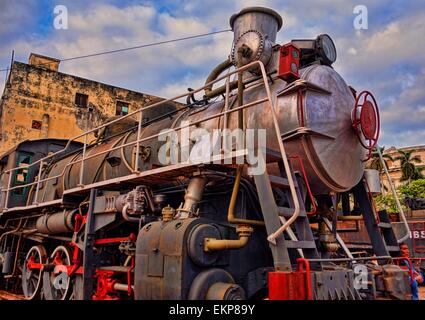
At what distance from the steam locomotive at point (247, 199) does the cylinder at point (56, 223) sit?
4 centimetres

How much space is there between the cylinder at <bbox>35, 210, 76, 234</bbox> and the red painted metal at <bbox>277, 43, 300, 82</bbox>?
4.38m

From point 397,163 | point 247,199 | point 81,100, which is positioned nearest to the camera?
point 247,199

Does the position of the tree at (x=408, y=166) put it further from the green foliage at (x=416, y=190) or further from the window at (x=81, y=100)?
the window at (x=81, y=100)

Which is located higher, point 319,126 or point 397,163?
point 397,163

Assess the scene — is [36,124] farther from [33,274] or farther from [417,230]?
[417,230]

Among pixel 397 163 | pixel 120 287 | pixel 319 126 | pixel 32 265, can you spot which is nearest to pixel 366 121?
pixel 319 126

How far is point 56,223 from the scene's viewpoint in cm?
706

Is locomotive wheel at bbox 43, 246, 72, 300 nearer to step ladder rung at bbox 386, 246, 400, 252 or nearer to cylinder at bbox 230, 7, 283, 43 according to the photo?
cylinder at bbox 230, 7, 283, 43

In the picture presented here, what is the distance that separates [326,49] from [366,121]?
1145mm

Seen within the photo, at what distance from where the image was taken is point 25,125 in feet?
63.8

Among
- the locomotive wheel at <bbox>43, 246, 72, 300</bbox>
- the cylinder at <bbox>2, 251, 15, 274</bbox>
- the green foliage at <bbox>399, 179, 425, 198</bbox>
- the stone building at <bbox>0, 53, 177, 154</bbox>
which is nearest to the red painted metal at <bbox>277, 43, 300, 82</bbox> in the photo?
the locomotive wheel at <bbox>43, 246, 72, 300</bbox>

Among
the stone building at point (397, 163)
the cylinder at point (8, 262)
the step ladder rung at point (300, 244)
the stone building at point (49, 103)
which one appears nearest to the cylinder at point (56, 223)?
the cylinder at point (8, 262)

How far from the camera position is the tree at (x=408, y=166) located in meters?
39.2

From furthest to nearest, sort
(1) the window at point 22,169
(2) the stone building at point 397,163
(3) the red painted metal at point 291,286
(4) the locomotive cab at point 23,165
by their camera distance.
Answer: (2) the stone building at point 397,163 < (1) the window at point 22,169 < (4) the locomotive cab at point 23,165 < (3) the red painted metal at point 291,286
